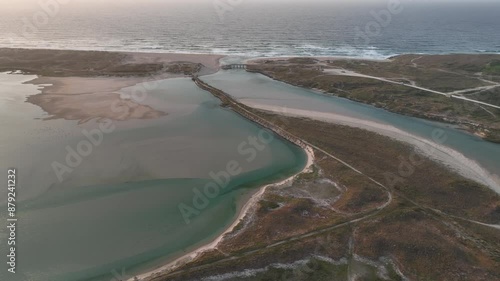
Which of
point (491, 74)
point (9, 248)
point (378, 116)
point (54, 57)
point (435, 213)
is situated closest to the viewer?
point (9, 248)

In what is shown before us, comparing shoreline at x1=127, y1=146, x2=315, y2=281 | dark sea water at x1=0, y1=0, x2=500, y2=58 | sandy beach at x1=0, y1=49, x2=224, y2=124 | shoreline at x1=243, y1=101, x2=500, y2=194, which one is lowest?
shoreline at x1=127, y1=146, x2=315, y2=281

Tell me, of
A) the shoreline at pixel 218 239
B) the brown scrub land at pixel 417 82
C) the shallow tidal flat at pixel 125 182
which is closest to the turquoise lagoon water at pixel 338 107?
the brown scrub land at pixel 417 82

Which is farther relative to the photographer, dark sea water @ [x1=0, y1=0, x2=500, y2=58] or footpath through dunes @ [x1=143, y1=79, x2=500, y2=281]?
dark sea water @ [x1=0, y1=0, x2=500, y2=58]

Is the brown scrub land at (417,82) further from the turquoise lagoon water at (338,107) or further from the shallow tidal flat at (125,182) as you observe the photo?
the shallow tidal flat at (125,182)

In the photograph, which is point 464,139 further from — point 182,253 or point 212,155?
point 182,253

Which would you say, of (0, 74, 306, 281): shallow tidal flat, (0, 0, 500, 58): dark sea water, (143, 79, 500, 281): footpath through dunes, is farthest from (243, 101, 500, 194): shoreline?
(0, 0, 500, 58): dark sea water

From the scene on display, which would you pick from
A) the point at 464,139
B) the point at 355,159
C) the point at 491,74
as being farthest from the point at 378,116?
the point at 491,74

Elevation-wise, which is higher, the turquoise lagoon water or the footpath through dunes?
the turquoise lagoon water

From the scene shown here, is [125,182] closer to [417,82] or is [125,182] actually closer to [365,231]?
[365,231]

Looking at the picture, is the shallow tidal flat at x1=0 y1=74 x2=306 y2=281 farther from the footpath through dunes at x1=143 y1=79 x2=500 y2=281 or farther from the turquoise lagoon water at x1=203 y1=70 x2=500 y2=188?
the turquoise lagoon water at x1=203 y1=70 x2=500 y2=188
